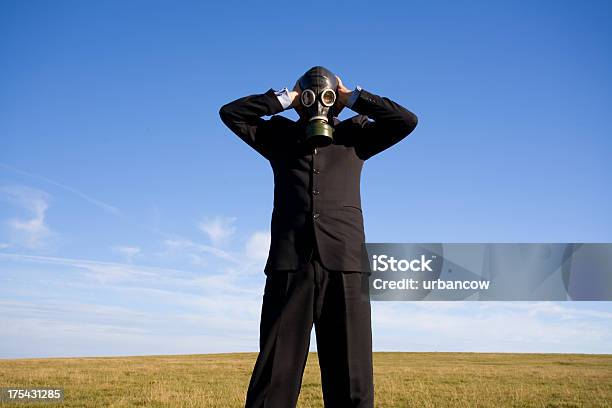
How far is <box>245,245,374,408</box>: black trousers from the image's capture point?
4.23 meters

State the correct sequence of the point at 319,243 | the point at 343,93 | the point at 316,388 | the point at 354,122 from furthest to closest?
the point at 316,388 → the point at 354,122 → the point at 343,93 → the point at 319,243

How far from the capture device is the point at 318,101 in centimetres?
434

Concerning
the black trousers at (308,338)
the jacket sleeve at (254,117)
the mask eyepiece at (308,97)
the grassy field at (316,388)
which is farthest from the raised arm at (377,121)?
the grassy field at (316,388)

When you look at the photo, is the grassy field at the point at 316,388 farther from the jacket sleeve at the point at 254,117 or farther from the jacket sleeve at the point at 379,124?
the jacket sleeve at the point at 379,124

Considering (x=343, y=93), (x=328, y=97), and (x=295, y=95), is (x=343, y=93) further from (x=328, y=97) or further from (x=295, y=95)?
(x=295, y=95)

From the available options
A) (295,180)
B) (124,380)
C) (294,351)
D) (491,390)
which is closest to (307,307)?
(294,351)

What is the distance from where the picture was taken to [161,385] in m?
15.6

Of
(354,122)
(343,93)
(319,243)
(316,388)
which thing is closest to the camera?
(319,243)

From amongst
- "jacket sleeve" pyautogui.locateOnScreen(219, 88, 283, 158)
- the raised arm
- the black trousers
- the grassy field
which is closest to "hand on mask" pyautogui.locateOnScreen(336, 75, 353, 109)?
the raised arm

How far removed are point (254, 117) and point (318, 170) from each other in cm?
68

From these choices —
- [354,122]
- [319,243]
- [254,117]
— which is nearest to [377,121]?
[354,122]

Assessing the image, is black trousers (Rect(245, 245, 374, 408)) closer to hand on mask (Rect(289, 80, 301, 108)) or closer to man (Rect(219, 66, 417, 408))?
man (Rect(219, 66, 417, 408))

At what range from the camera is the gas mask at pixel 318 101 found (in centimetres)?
427

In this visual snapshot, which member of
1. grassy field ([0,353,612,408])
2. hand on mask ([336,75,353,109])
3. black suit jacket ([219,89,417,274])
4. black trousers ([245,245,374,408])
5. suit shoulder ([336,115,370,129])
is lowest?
grassy field ([0,353,612,408])
